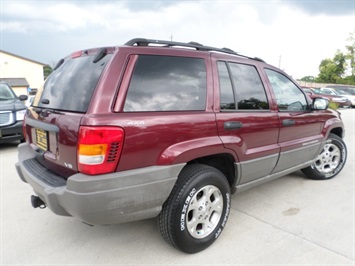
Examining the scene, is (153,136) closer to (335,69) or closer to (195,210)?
(195,210)

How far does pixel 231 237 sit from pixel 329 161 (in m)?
2.56

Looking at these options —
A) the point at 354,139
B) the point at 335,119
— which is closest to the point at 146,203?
the point at 335,119

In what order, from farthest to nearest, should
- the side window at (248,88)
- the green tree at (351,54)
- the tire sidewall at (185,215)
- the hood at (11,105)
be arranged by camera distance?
1. the green tree at (351,54)
2. the hood at (11,105)
3. the side window at (248,88)
4. the tire sidewall at (185,215)

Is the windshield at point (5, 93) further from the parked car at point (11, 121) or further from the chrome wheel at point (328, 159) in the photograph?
the chrome wheel at point (328, 159)

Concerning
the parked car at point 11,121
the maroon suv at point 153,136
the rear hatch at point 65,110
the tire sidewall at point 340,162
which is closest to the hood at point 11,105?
the parked car at point 11,121

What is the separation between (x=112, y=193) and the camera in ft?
7.07

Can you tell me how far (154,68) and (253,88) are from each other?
132 cm

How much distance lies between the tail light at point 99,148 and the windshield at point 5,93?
6394mm

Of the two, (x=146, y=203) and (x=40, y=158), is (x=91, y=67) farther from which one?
(x=146, y=203)

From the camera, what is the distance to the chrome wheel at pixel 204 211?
264cm

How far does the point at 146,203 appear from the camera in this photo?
2324mm

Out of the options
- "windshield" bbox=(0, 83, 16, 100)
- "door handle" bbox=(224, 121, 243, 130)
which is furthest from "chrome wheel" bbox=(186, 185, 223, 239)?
"windshield" bbox=(0, 83, 16, 100)

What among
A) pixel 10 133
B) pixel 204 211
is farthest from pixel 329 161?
pixel 10 133

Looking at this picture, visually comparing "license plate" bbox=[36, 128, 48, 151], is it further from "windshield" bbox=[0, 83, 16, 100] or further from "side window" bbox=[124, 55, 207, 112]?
"windshield" bbox=[0, 83, 16, 100]
